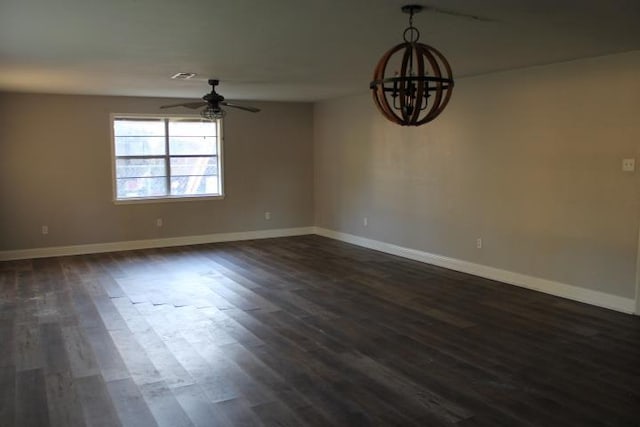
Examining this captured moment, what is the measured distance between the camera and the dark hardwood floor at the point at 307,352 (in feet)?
10.0

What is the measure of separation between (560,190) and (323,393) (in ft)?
11.2

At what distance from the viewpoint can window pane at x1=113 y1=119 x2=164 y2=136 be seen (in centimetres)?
809

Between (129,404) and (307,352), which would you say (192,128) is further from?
(129,404)

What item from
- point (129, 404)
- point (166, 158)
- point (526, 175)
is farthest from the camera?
point (166, 158)

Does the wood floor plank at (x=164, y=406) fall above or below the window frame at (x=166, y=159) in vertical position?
below

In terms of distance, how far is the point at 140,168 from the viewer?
8.32 metres

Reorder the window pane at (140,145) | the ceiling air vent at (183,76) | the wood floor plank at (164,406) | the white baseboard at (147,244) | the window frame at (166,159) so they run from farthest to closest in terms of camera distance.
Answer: the window pane at (140,145) < the window frame at (166,159) < the white baseboard at (147,244) < the ceiling air vent at (183,76) < the wood floor plank at (164,406)

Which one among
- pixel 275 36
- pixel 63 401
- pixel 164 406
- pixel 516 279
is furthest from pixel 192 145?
pixel 164 406

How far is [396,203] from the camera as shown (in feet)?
25.0

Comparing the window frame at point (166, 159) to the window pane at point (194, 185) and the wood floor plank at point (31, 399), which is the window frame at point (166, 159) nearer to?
the window pane at point (194, 185)

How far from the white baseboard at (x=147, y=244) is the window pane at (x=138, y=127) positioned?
1642mm

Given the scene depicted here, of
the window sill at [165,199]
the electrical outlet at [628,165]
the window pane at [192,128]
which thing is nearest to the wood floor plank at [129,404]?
the electrical outlet at [628,165]

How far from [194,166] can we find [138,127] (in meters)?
1.05

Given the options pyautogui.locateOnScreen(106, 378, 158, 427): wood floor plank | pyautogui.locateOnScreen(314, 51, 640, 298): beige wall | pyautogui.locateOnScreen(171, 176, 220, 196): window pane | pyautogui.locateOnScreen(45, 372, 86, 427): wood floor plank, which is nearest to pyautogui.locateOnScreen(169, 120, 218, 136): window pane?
pyautogui.locateOnScreen(171, 176, 220, 196): window pane
